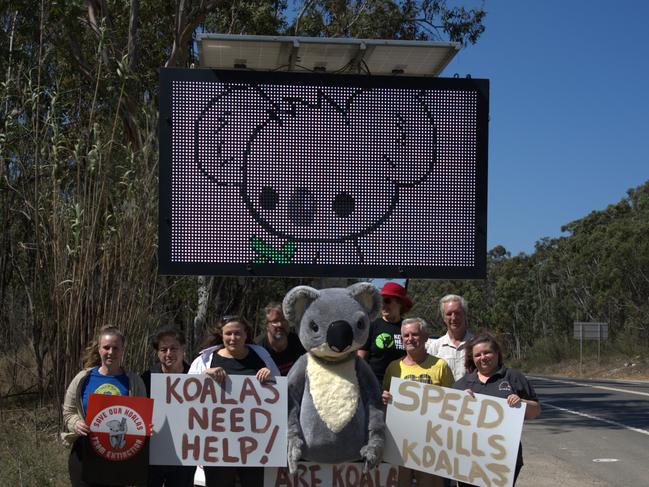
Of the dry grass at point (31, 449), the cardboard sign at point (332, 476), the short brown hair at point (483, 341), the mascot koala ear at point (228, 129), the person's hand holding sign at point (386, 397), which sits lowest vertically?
the dry grass at point (31, 449)

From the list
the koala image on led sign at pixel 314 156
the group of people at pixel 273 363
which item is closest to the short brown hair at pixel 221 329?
the group of people at pixel 273 363

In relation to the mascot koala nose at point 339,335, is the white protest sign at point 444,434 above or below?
below

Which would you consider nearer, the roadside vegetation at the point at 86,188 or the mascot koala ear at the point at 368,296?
the mascot koala ear at the point at 368,296

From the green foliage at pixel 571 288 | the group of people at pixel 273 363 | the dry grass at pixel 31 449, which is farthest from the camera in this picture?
the green foliage at pixel 571 288

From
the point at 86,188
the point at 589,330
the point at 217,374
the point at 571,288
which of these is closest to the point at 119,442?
the point at 217,374

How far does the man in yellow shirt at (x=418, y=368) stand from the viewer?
5.06 m

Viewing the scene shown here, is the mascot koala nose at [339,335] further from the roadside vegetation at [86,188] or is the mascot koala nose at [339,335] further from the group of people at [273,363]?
the roadside vegetation at [86,188]

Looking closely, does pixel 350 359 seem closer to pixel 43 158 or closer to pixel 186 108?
pixel 186 108

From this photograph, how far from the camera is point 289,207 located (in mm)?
4859

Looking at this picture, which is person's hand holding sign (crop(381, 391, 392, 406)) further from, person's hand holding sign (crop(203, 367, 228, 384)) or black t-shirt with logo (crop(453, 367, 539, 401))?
person's hand holding sign (crop(203, 367, 228, 384))

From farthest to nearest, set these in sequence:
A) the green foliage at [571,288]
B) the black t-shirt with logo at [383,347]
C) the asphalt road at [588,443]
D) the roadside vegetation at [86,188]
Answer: the green foliage at [571,288], the asphalt road at [588,443], the roadside vegetation at [86,188], the black t-shirt with logo at [383,347]

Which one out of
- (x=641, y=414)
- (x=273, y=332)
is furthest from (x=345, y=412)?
(x=641, y=414)

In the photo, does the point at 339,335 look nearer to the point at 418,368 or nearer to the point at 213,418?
the point at 418,368

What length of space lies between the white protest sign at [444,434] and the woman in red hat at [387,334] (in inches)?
24.1
